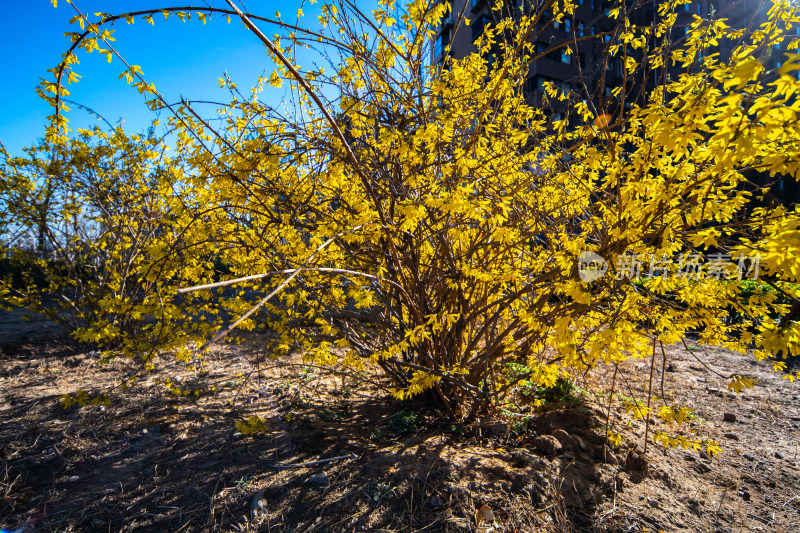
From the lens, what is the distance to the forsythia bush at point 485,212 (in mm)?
2133

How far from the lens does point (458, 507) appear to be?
238 cm

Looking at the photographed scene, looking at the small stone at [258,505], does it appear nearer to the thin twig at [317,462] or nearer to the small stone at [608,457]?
the thin twig at [317,462]

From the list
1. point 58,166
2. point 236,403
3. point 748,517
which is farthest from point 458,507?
point 58,166

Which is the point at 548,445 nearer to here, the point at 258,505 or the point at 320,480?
the point at 320,480

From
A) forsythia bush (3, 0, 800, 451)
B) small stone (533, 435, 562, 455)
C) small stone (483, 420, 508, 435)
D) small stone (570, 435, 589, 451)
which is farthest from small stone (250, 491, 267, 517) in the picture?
small stone (570, 435, 589, 451)

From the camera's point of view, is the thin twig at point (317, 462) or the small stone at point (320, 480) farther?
the thin twig at point (317, 462)

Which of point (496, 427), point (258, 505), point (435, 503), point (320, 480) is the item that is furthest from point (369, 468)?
point (496, 427)

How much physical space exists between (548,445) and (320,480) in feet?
5.33

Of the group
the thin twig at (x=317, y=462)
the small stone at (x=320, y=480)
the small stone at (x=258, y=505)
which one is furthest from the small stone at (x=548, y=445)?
the small stone at (x=258, y=505)

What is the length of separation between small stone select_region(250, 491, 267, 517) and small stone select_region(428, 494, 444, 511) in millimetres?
990

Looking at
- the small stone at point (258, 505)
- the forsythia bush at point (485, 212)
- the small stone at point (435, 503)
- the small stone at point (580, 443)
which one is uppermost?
the forsythia bush at point (485, 212)

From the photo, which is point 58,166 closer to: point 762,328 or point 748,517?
point 762,328

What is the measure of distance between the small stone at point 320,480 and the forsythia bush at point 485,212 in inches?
28.9

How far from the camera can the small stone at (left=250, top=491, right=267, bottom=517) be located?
2.39 metres
